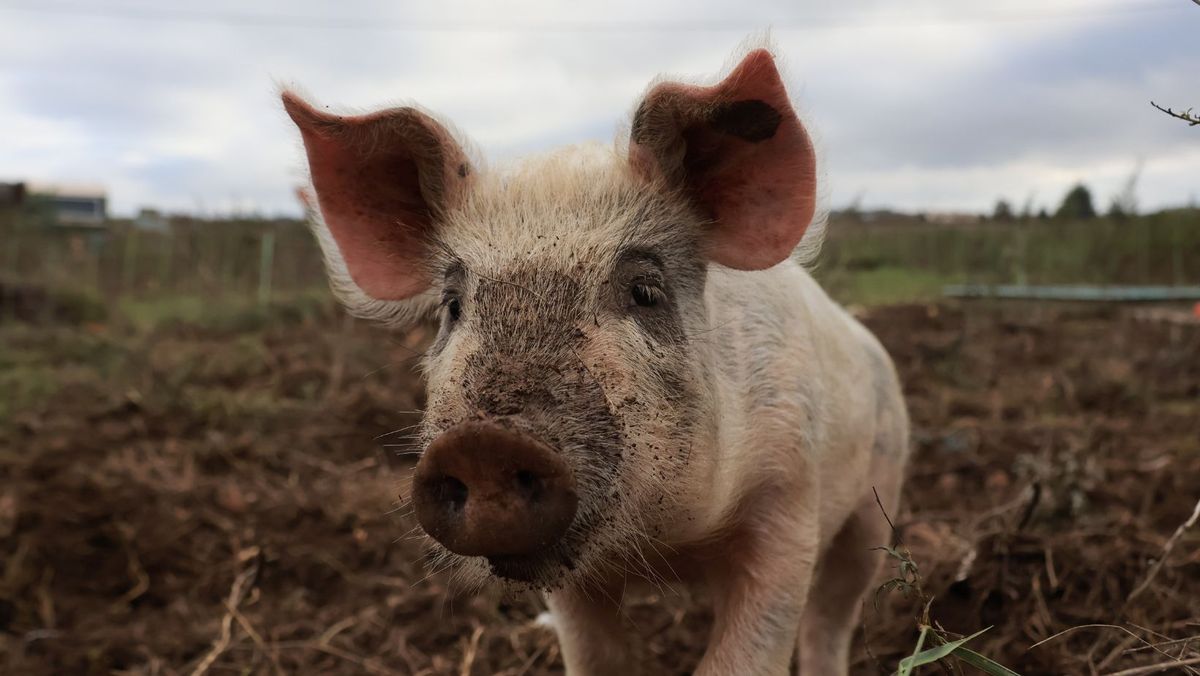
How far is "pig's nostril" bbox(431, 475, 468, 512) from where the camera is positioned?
6.30 feet

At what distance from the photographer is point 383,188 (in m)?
3.04

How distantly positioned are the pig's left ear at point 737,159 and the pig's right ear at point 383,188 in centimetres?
60

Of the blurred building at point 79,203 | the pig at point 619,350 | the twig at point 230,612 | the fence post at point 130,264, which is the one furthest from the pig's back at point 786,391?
the blurred building at point 79,203

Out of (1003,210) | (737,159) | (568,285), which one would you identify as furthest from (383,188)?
(1003,210)

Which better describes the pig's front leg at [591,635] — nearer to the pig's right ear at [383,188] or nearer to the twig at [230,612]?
the pig's right ear at [383,188]

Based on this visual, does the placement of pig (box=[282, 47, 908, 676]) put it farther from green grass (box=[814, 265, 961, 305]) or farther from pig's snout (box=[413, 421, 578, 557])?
green grass (box=[814, 265, 961, 305])

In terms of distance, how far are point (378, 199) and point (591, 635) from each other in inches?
59.8

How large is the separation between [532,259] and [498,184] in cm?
46

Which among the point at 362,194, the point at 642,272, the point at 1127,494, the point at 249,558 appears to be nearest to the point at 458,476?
the point at 642,272

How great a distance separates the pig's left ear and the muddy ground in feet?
3.29

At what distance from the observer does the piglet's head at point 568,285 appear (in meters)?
1.93

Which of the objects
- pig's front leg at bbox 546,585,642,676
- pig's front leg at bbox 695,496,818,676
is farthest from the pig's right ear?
pig's front leg at bbox 695,496,818,676

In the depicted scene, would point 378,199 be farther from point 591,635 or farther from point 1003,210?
point 1003,210

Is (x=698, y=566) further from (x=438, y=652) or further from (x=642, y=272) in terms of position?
(x=438, y=652)
